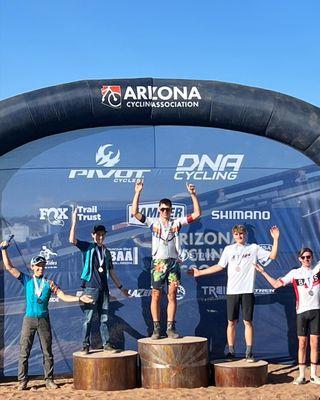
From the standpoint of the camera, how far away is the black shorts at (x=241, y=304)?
6836 millimetres

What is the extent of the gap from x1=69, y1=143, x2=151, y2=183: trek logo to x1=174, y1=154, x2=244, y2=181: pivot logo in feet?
1.59

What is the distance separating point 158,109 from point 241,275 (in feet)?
7.35

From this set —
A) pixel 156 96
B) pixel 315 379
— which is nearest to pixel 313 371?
pixel 315 379

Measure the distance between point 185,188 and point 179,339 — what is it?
1861mm

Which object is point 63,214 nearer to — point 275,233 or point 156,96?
point 156,96

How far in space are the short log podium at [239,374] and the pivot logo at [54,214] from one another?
2503mm

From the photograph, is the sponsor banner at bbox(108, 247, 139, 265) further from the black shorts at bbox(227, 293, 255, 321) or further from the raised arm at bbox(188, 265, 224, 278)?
the black shorts at bbox(227, 293, 255, 321)

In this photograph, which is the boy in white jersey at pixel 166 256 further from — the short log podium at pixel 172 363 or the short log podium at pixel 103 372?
the short log podium at pixel 103 372

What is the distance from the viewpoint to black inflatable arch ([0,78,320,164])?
7.21m

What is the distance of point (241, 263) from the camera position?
6.95m

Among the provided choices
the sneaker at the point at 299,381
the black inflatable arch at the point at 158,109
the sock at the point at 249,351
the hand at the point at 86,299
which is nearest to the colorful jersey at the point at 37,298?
the hand at the point at 86,299

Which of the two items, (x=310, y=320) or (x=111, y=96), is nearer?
(x=310, y=320)

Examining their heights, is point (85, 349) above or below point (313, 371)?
above

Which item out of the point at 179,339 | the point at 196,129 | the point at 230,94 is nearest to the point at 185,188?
the point at 196,129
